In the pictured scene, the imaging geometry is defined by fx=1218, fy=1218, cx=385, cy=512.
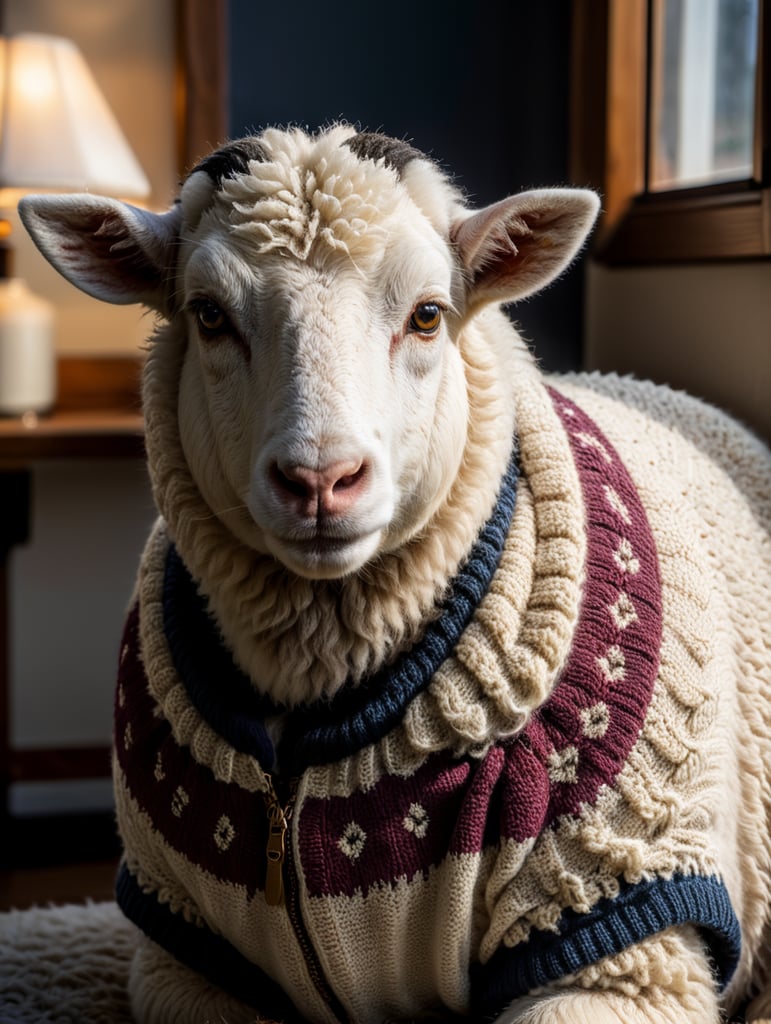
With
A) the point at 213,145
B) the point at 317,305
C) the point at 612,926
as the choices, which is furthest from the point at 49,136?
the point at 612,926

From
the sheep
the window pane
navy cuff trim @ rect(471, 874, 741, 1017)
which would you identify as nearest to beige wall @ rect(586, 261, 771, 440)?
the window pane

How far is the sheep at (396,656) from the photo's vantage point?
3.22 ft

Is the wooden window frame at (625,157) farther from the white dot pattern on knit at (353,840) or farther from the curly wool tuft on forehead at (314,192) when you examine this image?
the white dot pattern on knit at (353,840)

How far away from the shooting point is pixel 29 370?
205 cm

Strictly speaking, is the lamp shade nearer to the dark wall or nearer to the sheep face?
the dark wall

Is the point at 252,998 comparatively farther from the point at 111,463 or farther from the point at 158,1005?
the point at 111,463

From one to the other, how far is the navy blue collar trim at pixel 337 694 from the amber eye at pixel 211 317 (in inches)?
10.9

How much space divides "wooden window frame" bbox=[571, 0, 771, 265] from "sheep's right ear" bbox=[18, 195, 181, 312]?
2.66 ft

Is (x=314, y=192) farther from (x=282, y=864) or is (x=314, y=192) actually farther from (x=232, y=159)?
(x=282, y=864)

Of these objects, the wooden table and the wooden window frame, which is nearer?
the wooden window frame

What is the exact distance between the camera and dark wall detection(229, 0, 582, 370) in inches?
86.2

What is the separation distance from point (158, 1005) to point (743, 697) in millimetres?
634

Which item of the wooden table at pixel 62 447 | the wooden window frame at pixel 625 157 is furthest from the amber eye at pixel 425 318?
the wooden table at pixel 62 447

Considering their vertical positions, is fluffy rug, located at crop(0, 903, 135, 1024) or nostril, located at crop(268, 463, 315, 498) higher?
nostril, located at crop(268, 463, 315, 498)
